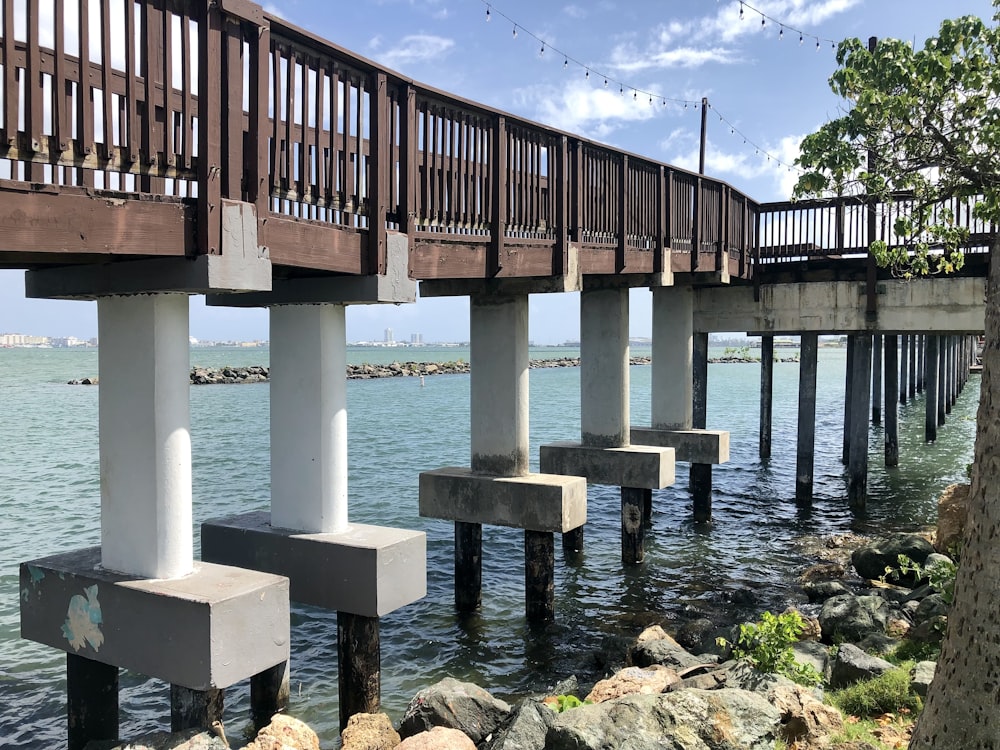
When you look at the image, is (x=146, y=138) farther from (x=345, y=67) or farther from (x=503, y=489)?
(x=503, y=489)

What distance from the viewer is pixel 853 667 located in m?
8.34

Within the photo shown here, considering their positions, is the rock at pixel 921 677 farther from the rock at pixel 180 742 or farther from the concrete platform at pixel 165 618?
the rock at pixel 180 742

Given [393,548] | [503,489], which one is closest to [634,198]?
[503,489]

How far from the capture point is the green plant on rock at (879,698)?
7.61m

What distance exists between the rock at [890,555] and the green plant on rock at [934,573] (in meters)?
0.15

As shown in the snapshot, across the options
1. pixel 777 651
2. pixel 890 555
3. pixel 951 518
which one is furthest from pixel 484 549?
pixel 777 651

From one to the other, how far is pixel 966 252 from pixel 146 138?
688 inches

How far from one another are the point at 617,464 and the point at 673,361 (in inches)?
175

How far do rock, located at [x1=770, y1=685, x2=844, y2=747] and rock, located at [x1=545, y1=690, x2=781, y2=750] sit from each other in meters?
0.24

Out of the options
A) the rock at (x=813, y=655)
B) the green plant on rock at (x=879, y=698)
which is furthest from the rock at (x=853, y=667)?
the green plant on rock at (x=879, y=698)

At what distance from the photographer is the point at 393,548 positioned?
8461mm

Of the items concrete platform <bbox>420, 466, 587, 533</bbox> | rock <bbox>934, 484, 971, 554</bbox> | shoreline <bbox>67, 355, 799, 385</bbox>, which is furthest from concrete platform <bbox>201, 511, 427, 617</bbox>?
shoreline <bbox>67, 355, 799, 385</bbox>

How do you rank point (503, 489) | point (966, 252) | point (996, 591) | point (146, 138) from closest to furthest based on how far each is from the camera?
1. point (996, 591)
2. point (146, 138)
3. point (503, 489)
4. point (966, 252)

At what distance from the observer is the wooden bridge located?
20.0 feet
